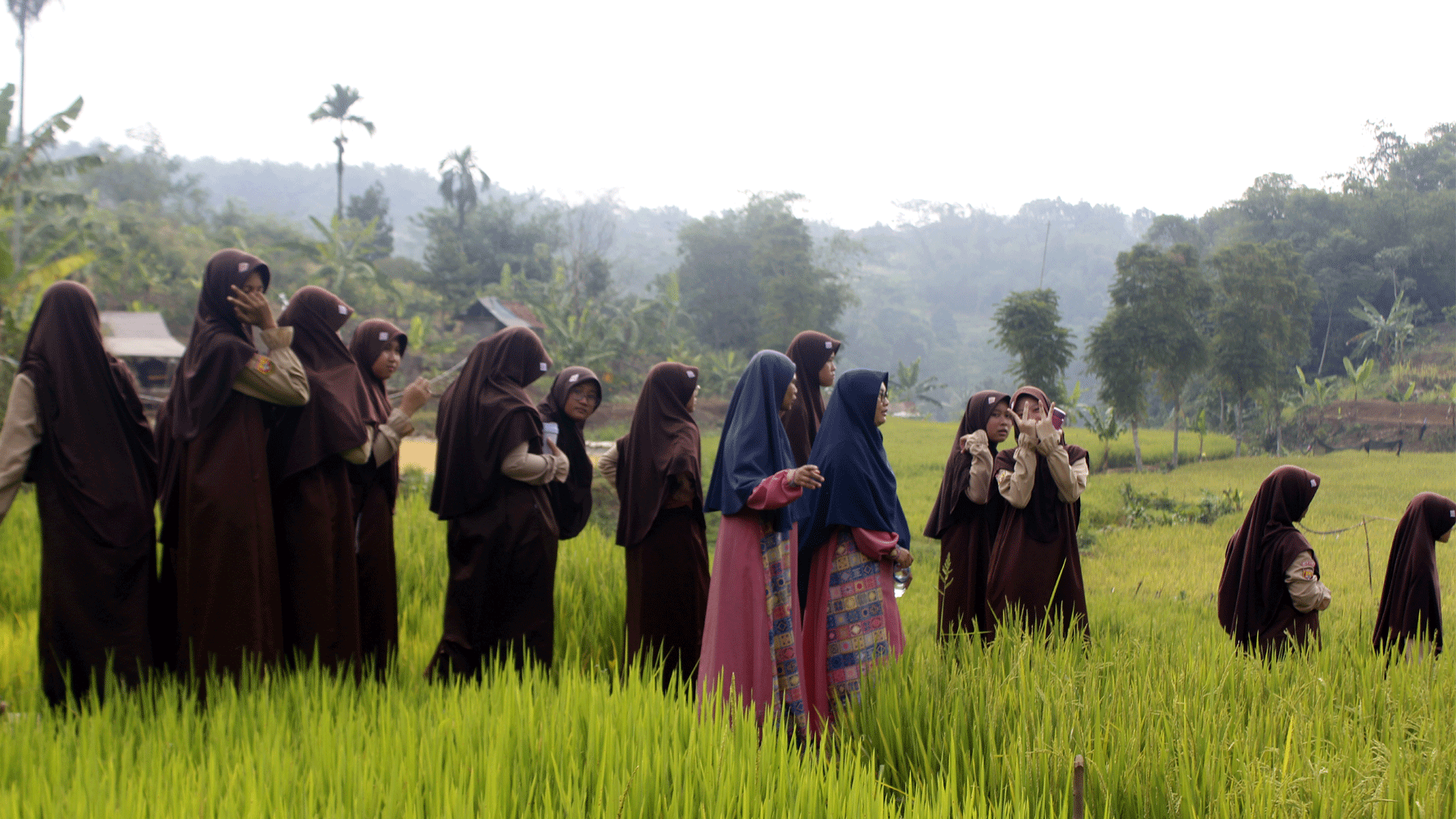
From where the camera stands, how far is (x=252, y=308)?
10.7 ft

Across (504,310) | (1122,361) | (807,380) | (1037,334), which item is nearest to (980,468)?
(807,380)

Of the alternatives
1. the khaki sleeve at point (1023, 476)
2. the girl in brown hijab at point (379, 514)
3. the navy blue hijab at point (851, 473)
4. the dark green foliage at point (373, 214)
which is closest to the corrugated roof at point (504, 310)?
the dark green foliage at point (373, 214)

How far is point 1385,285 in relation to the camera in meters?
22.5

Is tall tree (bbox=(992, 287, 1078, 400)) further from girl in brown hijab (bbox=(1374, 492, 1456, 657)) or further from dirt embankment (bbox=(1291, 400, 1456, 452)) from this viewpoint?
girl in brown hijab (bbox=(1374, 492, 1456, 657))

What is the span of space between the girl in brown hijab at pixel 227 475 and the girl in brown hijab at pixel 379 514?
1.57 feet

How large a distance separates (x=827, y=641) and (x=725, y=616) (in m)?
0.53

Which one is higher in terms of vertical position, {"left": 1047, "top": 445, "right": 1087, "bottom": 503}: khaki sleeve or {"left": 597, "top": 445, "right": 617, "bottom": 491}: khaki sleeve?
{"left": 1047, "top": 445, "right": 1087, "bottom": 503}: khaki sleeve

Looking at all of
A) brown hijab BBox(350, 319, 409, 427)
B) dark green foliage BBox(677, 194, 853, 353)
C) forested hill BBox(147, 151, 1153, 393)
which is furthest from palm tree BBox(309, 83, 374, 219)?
brown hijab BBox(350, 319, 409, 427)

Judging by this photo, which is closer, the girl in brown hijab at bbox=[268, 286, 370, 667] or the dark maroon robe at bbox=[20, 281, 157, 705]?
the dark maroon robe at bbox=[20, 281, 157, 705]

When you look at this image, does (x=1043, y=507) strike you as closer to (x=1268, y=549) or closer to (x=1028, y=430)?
(x=1028, y=430)

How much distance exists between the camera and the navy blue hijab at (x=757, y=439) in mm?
3145

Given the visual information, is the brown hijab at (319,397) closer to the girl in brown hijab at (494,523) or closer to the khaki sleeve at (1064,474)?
the girl in brown hijab at (494,523)

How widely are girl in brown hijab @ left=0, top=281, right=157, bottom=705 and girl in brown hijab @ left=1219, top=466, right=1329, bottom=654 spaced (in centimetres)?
454

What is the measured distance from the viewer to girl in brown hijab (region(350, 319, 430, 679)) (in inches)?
149
